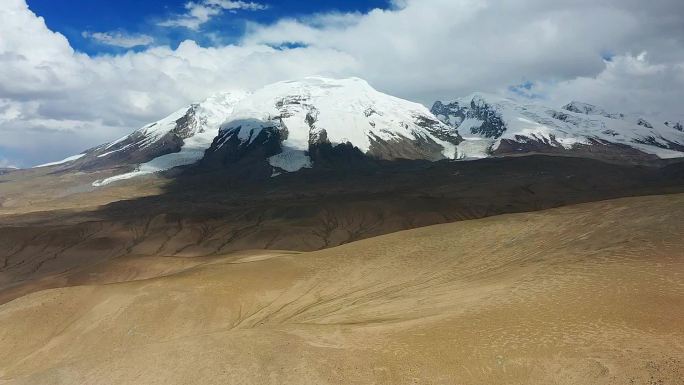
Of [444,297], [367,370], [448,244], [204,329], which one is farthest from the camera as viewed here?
[448,244]

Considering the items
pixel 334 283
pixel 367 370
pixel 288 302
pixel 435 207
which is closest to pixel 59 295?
pixel 288 302

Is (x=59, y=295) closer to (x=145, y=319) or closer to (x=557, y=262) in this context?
(x=145, y=319)

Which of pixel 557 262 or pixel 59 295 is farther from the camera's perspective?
pixel 59 295

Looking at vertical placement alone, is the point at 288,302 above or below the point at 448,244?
below

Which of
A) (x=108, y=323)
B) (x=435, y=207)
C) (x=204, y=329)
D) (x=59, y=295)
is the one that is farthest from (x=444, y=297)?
(x=435, y=207)

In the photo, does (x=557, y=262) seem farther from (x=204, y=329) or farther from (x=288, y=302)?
(x=204, y=329)

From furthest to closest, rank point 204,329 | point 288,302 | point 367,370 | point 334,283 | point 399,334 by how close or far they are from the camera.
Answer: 1. point 334,283
2. point 288,302
3. point 204,329
4. point 399,334
5. point 367,370
